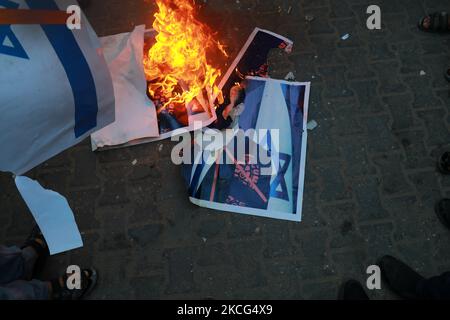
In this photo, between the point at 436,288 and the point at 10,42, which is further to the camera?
the point at 436,288

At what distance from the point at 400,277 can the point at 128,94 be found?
2.44 metres

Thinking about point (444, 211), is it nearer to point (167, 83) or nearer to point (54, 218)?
point (167, 83)

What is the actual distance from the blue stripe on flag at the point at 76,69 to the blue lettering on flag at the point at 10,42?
78mm

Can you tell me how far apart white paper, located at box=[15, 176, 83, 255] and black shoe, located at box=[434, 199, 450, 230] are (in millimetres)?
2569

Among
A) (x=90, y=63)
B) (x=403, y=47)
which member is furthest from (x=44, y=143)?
(x=403, y=47)

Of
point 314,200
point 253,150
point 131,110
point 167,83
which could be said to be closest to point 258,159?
point 253,150

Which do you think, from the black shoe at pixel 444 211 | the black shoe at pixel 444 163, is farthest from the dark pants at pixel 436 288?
the black shoe at pixel 444 163

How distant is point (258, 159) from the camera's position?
9.75ft

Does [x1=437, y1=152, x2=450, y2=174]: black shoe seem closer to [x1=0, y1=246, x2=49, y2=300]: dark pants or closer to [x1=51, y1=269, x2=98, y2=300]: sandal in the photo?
[x1=51, y1=269, x2=98, y2=300]: sandal

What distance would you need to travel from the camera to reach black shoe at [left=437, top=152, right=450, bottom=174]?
291 cm

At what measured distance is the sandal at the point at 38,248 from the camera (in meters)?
2.62

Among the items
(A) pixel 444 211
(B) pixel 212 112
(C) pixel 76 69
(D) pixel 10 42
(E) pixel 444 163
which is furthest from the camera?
(B) pixel 212 112

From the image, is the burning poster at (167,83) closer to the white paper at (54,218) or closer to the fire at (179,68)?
the fire at (179,68)

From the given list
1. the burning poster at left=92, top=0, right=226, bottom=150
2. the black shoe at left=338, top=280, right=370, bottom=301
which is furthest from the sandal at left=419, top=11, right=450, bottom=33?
the black shoe at left=338, top=280, right=370, bottom=301
